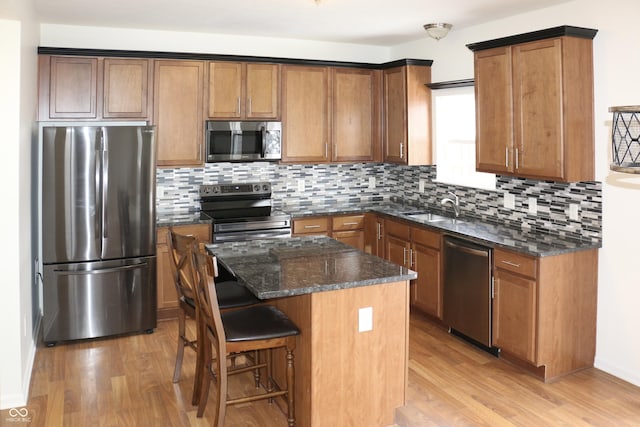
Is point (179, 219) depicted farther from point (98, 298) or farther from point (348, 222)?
point (348, 222)

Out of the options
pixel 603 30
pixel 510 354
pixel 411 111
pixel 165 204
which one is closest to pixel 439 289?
pixel 510 354

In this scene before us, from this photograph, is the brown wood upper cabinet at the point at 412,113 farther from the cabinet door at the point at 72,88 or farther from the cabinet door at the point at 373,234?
the cabinet door at the point at 72,88

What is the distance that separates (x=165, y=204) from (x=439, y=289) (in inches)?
108

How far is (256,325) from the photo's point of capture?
9.84ft

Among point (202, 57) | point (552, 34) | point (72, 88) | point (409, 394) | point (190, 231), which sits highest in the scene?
point (202, 57)

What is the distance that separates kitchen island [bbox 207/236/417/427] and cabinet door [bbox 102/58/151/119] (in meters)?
2.50

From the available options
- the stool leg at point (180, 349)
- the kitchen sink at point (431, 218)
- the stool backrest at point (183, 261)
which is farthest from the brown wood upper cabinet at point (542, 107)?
the stool leg at point (180, 349)

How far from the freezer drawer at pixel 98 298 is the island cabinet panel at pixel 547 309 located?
2.82 meters

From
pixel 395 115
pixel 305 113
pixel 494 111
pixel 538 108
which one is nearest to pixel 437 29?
pixel 494 111

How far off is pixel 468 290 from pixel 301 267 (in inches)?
69.9

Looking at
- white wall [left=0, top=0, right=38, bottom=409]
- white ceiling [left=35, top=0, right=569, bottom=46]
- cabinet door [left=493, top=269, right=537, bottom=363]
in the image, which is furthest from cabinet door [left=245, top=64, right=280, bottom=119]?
cabinet door [left=493, top=269, right=537, bottom=363]

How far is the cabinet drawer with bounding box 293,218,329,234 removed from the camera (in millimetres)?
5566

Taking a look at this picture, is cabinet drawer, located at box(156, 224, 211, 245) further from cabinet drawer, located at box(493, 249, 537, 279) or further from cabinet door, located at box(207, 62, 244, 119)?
cabinet drawer, located at box(493, 249, 537, 279)

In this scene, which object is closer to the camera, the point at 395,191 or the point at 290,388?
the point at 290,388
